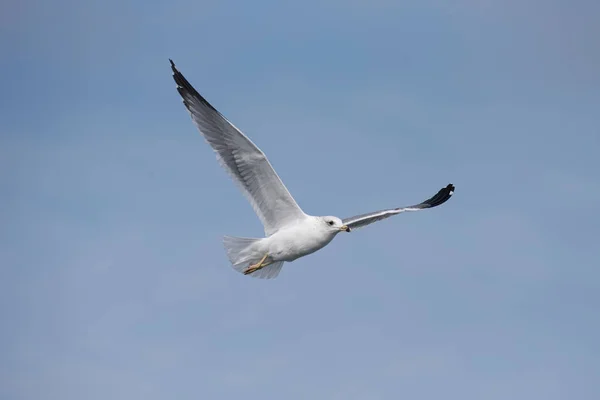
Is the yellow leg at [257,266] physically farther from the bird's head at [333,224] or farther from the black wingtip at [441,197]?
the black wingtip at [441,197]

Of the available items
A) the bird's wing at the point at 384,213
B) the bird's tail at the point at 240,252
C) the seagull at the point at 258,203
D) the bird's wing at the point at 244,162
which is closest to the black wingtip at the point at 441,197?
the bird's wing at the point at 384,213

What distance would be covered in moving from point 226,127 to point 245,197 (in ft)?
3.88

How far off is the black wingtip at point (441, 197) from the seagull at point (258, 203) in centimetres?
403

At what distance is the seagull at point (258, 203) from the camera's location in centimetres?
1445

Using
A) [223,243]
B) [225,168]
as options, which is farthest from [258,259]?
[225,168]

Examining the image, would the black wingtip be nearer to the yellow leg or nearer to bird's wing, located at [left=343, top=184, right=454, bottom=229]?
bird's wing, located at [left=343, top=184, right=454, bottom=229]

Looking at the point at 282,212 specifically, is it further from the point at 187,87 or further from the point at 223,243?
the point at 187,87

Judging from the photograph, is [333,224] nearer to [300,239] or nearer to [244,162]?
[300,239]

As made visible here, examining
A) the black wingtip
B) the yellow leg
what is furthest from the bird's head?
the black wingtip

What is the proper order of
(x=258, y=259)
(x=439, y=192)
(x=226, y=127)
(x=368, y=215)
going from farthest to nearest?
1. (x=439, y=192)
2. (x=368, y=215)
3. (x=258, y=259)
4. (x=226, y=127)

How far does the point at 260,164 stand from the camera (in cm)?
1447

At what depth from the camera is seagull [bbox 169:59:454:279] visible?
14453 millimetres

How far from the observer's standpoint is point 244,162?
47.7 feet

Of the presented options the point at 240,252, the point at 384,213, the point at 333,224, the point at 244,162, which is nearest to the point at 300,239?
the point at 333,224
